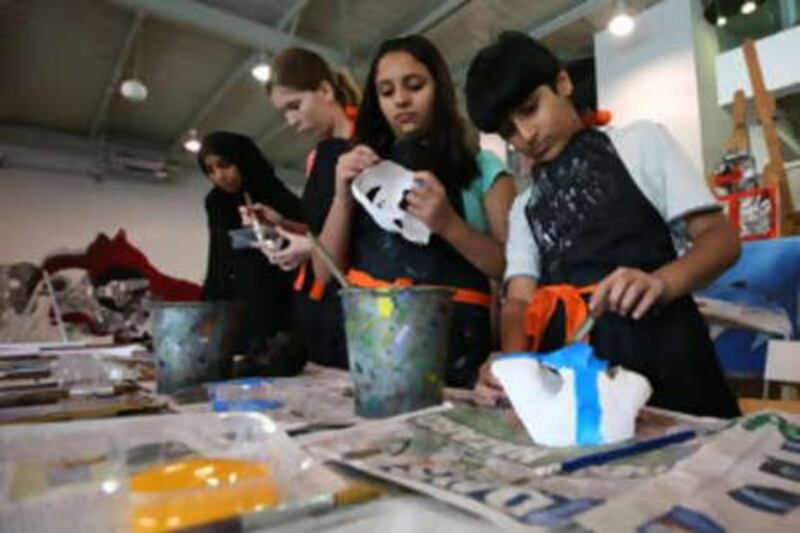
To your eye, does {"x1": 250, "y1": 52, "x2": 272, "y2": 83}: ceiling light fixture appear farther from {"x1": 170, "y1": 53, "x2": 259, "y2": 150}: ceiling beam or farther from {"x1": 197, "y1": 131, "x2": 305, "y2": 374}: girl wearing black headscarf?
{"x1": 197, "y1": 131, "x2": 305, "y2": 374}: girl wearing black headscarf

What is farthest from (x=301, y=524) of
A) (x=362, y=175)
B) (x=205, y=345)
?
(x=362, y=175)

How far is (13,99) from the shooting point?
14.3 feet

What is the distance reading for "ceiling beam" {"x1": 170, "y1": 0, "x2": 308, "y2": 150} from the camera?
3.24 metres

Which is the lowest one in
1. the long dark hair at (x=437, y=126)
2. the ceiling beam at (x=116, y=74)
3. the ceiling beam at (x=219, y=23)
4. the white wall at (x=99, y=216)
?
the long dark hair at (x=437, y=126)

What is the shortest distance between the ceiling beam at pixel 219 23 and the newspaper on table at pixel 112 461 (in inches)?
118

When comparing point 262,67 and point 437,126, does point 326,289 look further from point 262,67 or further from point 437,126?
point 262,67

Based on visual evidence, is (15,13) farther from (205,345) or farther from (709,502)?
(709,502)

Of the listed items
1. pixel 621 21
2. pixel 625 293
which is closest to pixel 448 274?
pixel 625 293

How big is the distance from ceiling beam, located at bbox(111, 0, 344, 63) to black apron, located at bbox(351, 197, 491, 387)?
8.47 feet

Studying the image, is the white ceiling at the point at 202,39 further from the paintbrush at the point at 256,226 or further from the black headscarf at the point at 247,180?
the paintbrush at the point at 256,226

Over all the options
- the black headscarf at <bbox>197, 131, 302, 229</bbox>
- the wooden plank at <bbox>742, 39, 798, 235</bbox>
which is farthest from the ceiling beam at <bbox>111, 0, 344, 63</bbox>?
the wooden plank at <bbox>742, 39, 798, 235</bbox>

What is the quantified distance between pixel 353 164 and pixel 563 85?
39 centimetres

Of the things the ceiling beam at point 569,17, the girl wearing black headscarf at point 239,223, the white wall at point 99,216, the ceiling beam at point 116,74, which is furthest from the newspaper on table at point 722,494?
the white wall at point 99,216

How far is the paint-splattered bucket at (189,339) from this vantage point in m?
0.72
